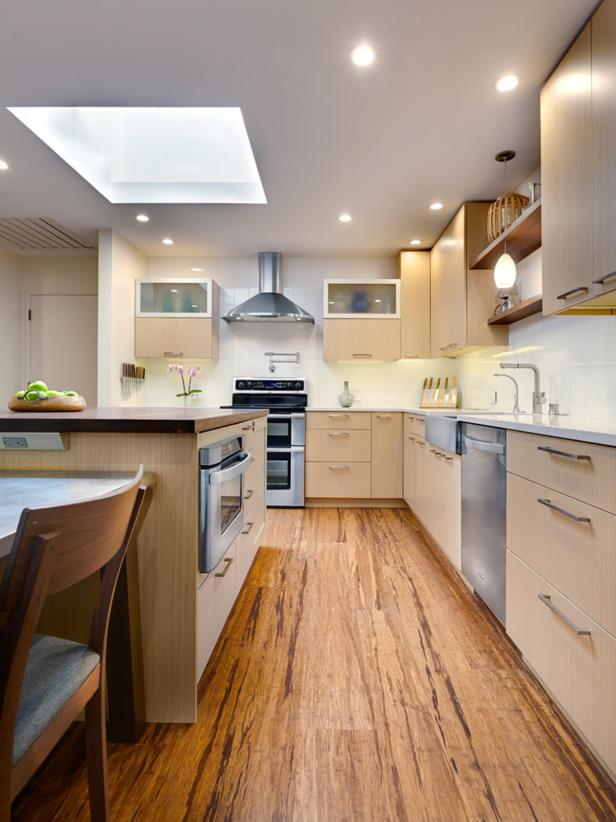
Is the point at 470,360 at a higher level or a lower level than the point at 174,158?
lower

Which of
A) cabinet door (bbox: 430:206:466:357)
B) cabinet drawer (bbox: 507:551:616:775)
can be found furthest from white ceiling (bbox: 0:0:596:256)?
A: cabinet drawer (bbox: 507:551:616:775)

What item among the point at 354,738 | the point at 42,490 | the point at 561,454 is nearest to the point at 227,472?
the point at 42,490

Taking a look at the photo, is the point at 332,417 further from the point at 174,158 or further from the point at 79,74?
the point at 79,74

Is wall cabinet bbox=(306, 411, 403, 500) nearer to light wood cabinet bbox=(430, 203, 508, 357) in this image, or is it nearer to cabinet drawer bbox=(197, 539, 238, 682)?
light wood cabinet bbox=(430, 203, 508, 357)

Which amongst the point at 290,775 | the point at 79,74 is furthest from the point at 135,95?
the point at 290,775

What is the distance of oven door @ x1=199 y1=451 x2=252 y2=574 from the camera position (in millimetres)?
1313

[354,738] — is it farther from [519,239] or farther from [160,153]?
[160,153]

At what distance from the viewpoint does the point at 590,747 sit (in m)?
1.16

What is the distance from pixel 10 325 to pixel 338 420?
3600 mm

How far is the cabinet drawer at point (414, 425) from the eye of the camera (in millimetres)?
3207

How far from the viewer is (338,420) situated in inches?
156

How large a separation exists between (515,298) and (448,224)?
3.23 feet

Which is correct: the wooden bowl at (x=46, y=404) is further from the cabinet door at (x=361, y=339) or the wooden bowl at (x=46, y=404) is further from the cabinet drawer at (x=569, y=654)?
the cabinet door at (x=361, y=339)

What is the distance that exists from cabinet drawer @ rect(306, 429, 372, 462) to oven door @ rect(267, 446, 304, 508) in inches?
4.8
